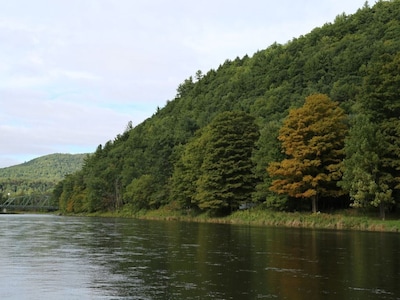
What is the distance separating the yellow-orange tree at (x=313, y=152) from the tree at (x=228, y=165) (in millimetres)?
12154

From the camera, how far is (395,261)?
76.4ft

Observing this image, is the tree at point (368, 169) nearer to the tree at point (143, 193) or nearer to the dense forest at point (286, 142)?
the dense forest at point (286, 142)

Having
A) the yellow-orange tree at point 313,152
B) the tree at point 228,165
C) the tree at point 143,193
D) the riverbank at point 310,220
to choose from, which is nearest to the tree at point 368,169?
the riverbank at point 310,220

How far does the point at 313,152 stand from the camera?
58.7 metres

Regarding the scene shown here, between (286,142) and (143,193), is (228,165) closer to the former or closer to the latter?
(286,142)

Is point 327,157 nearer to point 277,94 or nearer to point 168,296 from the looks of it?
point 168,296

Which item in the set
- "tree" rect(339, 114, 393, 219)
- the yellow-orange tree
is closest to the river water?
"tree" rect(339, 114, 393, 219)

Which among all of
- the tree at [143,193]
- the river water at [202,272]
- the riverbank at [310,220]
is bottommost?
the river water at [202,272]

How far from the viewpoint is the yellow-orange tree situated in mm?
58219

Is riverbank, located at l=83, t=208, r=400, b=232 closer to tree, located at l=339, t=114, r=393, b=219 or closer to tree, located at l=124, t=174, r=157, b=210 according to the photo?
tree, located at l=339, t=114, r=393, b=219

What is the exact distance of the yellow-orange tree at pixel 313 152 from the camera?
58.2 meters

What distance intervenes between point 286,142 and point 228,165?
47.8ft

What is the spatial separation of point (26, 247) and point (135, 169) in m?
109

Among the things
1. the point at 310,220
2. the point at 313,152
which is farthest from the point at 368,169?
the point at 313,152
